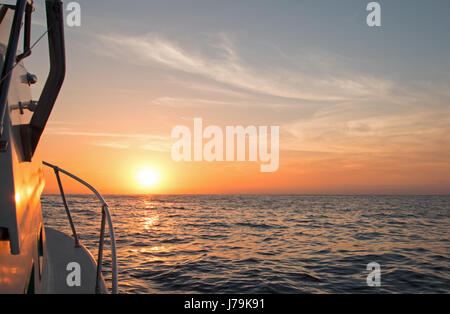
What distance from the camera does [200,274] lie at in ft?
36.2

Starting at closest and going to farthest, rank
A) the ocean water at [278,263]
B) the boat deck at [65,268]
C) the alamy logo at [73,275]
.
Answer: the boat deck at [65,268], the alamy logo at [73,275], the ocean water at [278,263]

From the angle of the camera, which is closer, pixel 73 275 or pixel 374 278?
pixel 73 275

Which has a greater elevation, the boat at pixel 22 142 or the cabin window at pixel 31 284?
the boat at pixel 22 142

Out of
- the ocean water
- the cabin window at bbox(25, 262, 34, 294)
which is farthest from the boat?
the ocean water

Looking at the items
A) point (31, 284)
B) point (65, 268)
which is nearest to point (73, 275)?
point (65, 268)

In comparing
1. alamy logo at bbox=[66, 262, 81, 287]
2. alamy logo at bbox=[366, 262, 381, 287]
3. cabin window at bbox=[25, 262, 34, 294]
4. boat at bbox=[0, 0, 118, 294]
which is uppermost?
boat at bbox=[0, 0, 118, 294]

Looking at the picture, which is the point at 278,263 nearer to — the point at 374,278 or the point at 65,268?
the point at 374,278

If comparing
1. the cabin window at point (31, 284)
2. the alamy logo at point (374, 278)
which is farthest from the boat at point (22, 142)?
the alamy logo at point (374, 278)

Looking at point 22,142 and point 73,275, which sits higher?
point 22,142

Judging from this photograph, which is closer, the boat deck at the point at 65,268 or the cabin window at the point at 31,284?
the cabin window at the point at 31,284

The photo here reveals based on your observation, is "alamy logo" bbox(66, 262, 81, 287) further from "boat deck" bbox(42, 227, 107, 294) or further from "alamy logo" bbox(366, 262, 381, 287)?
"alamy logo" bbox(366, 262, 381, 287)

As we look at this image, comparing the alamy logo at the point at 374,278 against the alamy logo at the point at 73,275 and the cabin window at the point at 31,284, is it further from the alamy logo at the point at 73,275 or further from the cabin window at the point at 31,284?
the cabin window at the point at 31,284
